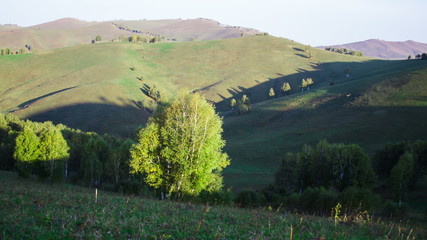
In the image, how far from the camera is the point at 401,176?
48281 mm

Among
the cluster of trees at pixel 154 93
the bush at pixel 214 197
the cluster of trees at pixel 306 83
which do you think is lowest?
the bush at pixel 214 197

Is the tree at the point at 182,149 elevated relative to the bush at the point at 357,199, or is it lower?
elevated

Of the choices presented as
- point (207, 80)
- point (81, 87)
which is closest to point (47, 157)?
point (81, 87)

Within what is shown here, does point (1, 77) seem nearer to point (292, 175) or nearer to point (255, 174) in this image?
point (255, 174)

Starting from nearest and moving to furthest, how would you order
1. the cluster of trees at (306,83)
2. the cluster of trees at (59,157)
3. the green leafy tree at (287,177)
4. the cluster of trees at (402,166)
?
the cluster of trees at (402,166) → the cluster of trees at (59,157) → the green leafy tree at (287,177) → the cluster of trees at (306,83)

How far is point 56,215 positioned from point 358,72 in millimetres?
203940

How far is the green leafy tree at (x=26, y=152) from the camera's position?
166 feet

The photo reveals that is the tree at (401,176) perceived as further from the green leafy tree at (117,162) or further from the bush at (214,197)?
the green leafy tree at (117,162)

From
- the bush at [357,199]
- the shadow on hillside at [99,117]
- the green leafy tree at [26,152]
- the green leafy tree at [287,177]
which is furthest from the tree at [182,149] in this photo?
the shadow on hillside at [99,117]

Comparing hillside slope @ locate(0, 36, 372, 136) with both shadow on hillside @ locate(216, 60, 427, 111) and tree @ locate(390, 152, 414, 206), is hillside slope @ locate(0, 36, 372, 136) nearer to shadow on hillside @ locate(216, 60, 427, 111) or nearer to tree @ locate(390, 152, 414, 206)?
shadow on hillside @ locate(216, 60, 427, 111)

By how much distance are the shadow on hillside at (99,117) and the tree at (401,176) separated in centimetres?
8510

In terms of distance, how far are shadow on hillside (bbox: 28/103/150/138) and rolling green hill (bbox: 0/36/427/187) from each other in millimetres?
380

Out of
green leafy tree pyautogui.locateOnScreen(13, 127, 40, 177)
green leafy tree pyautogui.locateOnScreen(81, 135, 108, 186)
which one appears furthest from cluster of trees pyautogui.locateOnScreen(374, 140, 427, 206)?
green leafy tree pyautogui.locateOnScreen(13, 127, 40, 177)

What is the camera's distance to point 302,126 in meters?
109
